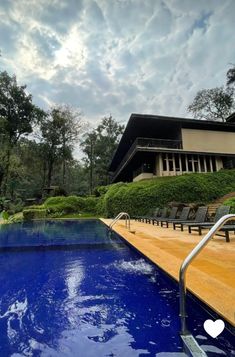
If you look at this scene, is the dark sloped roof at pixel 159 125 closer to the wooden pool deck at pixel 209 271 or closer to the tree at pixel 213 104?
the tree at pixel 213 104

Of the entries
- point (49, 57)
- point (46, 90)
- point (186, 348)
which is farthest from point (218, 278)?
point (46, 90)

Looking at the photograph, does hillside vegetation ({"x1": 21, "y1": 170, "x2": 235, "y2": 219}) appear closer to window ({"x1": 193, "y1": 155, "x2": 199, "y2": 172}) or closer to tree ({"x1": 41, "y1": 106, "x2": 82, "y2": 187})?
window ({"x1": 193, "y1": 155, "x2": 199, "y2": 172})

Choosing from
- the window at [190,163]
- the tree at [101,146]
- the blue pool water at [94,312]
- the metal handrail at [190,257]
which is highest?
the tree at [101,146]

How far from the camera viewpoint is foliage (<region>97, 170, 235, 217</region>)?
17.9m

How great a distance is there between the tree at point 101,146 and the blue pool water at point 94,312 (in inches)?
1520

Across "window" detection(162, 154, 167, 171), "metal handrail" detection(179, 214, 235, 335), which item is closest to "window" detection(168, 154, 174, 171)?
"window" detection(162, 154, 167, 171)

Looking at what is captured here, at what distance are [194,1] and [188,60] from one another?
10.7 meters

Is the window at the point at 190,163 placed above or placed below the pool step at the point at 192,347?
above

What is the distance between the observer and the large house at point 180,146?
22.2 meters

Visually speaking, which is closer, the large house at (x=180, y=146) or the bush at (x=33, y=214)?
the bush at (x=33, y=214)

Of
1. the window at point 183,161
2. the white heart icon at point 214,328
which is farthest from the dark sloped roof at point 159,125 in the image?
the white heart icon at point 214,328

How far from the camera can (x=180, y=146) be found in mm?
23406

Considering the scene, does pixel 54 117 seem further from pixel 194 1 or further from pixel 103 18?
pixel 194 1

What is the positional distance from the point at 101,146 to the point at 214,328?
139ft
